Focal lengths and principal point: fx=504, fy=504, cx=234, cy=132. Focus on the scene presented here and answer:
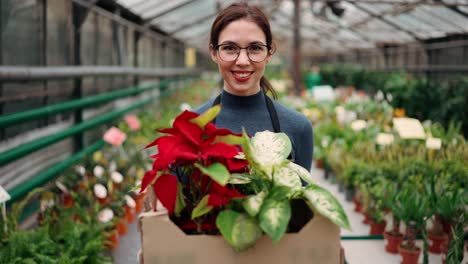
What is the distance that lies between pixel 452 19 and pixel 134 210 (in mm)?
9575

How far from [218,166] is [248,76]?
641 mm

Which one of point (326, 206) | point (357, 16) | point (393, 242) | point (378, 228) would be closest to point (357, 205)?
point (378, 228)

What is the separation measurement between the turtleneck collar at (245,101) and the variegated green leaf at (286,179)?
71 centimetres

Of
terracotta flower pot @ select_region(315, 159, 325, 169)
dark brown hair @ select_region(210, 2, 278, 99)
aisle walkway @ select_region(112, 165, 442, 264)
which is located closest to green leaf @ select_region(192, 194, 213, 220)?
dark brown hair @ select_region(210, 2, 278, 99)

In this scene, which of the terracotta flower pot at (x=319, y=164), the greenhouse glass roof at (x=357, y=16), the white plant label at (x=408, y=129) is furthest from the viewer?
the greenhouse glass roof at (x=357, y=16)

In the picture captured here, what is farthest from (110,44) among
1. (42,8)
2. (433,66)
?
(433,66)

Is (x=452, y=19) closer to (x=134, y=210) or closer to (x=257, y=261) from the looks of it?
(x=134, y=210)

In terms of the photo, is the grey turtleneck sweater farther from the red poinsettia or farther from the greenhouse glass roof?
the greenhouse glass roof

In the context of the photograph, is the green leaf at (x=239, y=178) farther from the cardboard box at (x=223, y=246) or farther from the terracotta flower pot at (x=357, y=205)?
the terracotta flower pot at (x=357, y=205)

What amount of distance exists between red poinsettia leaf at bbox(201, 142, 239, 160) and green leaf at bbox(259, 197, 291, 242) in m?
0.12

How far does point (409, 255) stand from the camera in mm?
2438

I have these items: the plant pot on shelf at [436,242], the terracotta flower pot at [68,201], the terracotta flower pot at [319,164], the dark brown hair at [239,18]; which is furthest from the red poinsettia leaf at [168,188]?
the terracotta flower pot at [319,164]

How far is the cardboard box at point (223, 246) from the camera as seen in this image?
100cm

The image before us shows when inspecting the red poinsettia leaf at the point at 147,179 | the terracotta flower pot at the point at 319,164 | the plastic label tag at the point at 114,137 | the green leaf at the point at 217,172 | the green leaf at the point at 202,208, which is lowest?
the terracotta flower pot at the point at 319,164
